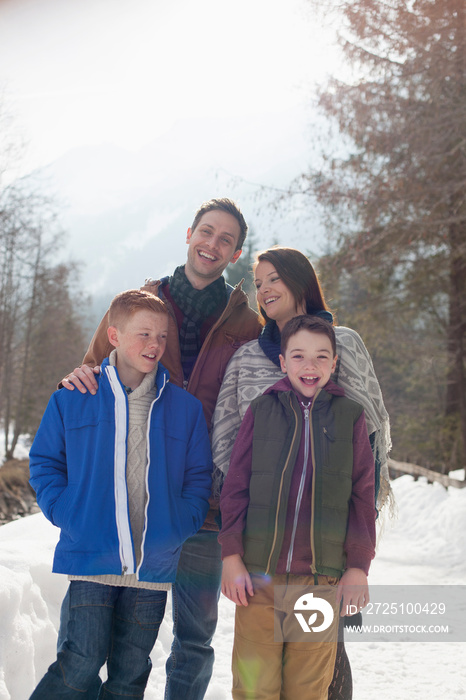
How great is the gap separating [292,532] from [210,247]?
1454 mm

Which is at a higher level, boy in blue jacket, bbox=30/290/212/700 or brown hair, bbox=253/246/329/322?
brown hair, bbox=253/246/329/322

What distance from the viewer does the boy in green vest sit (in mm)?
2049

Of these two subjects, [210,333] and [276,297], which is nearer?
[276,297]

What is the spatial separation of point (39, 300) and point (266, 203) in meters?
15.2

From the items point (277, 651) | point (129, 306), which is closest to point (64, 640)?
point (277, 651)

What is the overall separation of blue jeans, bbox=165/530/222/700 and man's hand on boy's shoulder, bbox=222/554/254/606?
0.49m

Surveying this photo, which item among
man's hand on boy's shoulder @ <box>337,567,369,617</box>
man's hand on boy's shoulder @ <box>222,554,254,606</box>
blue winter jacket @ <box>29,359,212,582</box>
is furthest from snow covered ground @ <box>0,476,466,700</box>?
man's hand on boy's shoulder @ <box>222,554,254,606</box>

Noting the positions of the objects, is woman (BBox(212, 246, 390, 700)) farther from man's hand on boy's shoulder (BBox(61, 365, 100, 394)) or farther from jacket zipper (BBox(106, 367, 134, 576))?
man's hand on boy's shoulder (BBox(61, 365, 100, 394))

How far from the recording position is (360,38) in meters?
7.96

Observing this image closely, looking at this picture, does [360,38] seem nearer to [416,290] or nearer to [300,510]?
[416,290]

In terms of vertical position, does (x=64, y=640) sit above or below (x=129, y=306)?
below

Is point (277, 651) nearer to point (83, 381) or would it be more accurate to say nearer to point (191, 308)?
point (83, 381)

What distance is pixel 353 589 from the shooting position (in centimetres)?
204

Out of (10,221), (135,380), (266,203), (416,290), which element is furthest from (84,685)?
(10,221)
